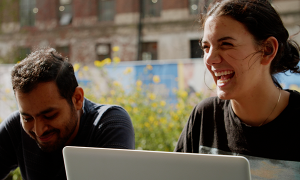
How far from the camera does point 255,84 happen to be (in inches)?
43.1

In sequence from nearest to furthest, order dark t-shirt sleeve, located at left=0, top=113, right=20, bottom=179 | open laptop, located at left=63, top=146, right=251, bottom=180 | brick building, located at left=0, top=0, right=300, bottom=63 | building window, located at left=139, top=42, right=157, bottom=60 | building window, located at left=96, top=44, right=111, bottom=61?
open laptop, located at left=63, top=146, right=251, bottom=180 < dark t-shirt sleeve, located at left=0, top=113, right=20, bottom=179 < brick building, located at left=0, top=0, right=300, bottom=63 < building window, located at left=139, top=42, right=157, bottom=60 < building window, located at left=96, top=44, right=111, bottom=61

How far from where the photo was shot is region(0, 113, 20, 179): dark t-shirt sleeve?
1.39 m

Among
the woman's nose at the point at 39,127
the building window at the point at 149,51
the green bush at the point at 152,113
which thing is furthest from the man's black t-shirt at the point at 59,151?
the building window at the point at 149,51

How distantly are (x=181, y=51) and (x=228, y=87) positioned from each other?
7.68m

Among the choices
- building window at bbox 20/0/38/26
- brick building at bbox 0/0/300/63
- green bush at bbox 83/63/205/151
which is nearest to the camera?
green bush at bbox 83/63/205/151

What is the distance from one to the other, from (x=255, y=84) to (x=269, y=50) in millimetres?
138

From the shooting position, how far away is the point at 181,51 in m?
8.62

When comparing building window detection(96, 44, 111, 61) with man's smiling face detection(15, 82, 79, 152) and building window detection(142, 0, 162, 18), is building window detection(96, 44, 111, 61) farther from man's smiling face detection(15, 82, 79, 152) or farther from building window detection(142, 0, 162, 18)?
man's smiling face detection(15, 82, 79, 152)

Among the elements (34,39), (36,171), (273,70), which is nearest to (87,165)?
(36,171)

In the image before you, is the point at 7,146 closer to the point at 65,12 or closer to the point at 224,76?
the point at 224,76

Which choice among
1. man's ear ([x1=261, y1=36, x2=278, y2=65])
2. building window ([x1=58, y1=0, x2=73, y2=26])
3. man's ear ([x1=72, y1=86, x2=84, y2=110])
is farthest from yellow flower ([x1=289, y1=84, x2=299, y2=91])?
building window ([x1=58, y1=0, x2=73, y2=26])

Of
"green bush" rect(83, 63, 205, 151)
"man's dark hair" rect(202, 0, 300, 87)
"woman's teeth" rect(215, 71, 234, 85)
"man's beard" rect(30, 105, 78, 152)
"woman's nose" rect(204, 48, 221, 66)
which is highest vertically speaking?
"man's dark hair" rect(202, 0, 300, 87)

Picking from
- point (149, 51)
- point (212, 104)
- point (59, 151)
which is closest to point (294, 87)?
point (212, 104)

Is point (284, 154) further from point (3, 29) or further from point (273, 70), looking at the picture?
point (3, 29)
